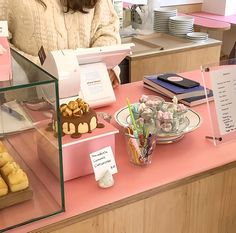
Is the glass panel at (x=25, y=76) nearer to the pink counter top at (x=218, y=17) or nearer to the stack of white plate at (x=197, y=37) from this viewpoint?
the stack of white plate at (x=197, y=37)

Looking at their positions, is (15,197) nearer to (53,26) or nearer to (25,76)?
(25,76)

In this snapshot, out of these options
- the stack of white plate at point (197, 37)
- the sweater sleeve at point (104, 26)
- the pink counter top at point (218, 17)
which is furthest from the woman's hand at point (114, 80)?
the pink counter top at point (218, 17)

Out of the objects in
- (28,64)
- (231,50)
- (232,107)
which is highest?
(28,64)

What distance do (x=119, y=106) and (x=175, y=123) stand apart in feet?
1.20

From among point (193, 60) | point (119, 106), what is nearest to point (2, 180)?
point (119, 106)

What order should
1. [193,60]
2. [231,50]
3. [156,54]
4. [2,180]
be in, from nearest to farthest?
1. [2,180]
2. [156,54]
3. [193,60]
4. [231,50]

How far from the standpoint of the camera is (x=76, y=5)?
178 centimetres

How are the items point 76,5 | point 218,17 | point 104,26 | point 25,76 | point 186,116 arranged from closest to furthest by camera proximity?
Result: 1. point 25,76
2. point 186,116
3. point 76,5
4. point 104,26
5. point 218,17

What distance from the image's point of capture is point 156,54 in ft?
8.79

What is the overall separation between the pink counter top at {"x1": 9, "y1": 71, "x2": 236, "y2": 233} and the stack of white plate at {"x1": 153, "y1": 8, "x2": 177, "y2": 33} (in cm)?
178

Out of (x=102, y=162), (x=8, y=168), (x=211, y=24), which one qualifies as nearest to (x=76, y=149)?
(x=102, y=162)

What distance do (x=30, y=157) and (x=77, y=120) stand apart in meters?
0.17

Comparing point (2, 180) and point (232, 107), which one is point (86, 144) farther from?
point (232, 107)

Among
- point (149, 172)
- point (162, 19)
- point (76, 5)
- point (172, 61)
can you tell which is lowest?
point (172, 61)
